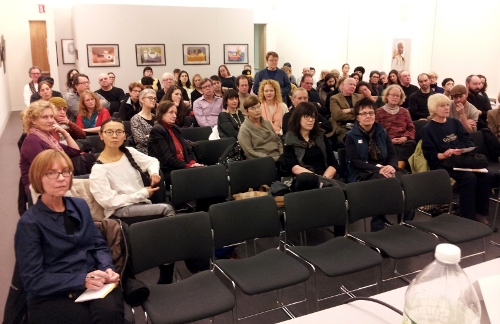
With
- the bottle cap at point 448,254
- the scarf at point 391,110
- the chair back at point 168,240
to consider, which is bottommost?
the chair back at point 168,240

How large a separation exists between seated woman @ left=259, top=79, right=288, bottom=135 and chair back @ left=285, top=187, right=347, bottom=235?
8.56ft

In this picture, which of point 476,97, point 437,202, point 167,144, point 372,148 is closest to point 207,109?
point 167,144

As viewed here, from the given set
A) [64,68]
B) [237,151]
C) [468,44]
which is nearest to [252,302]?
[237,151]

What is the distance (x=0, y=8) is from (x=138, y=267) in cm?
1349

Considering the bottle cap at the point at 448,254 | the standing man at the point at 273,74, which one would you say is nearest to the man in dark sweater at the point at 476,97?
the standing man at the point at 273,74

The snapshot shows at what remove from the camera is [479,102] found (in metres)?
7.12

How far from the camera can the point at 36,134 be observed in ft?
12.9

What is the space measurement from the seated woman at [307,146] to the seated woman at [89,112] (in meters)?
2.74

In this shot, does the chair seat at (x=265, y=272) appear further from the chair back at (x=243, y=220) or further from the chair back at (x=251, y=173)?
the chair back at (x=251, y=173)

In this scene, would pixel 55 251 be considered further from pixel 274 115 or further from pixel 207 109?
pixel 207 109

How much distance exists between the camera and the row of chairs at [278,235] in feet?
9.03

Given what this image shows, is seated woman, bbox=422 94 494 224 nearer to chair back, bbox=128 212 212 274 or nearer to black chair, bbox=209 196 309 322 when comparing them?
black chair, bbox=209 196 309 322

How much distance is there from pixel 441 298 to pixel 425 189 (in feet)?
9.00

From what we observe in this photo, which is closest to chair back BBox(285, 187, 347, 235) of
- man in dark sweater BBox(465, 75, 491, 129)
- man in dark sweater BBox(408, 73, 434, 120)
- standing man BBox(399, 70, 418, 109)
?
man in dark sweater BBox(465, 75, 491, 129)
